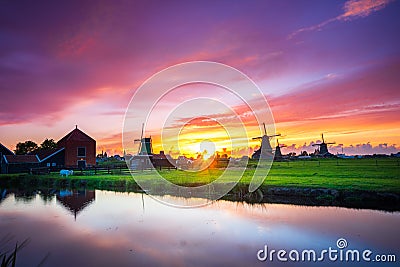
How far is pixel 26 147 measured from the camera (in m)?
57.1

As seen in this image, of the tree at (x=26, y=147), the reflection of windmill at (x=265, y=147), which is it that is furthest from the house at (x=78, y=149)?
the reflection of windmill at (x=265, y=147)

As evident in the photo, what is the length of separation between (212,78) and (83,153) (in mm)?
23165

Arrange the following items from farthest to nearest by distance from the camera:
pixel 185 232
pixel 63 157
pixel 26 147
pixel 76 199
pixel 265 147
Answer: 1. pixel 26 147
2. pixel 265 147
3. pixel 63 157
4. pixel 76 199
5. pixel 185 232

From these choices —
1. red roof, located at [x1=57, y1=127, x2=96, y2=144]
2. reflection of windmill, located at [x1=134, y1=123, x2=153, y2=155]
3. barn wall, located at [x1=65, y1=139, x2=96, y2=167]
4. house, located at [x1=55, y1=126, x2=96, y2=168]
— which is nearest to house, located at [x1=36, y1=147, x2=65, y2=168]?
house, located at [x1=55, y1=126, x2=96, y2=168]

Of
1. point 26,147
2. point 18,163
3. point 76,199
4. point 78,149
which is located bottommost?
point 76,199

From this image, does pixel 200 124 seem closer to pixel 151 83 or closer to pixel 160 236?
pixel 151 83

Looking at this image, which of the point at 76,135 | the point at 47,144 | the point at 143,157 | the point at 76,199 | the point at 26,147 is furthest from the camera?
the point at 26,147

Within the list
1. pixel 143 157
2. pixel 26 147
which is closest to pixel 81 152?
pixel 143 157

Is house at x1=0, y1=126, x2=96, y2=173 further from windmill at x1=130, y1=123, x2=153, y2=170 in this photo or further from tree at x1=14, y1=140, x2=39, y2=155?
tree at x1=14, y1=140, x2=39, y2=155

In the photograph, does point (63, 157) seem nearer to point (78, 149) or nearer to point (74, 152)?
point (74, 152)

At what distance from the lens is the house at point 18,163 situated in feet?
112

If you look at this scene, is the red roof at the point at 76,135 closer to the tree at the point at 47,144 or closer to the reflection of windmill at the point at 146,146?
the reflection of windmill at the point at 146,146

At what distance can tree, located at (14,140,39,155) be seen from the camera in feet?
184

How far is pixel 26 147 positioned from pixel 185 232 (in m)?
57.7
